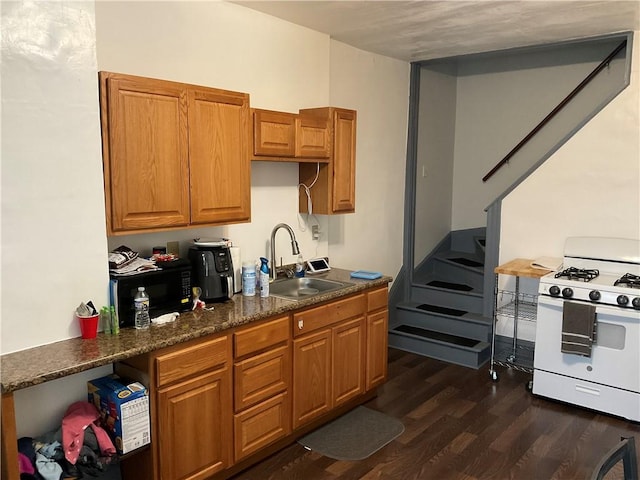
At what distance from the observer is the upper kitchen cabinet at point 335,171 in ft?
12.1

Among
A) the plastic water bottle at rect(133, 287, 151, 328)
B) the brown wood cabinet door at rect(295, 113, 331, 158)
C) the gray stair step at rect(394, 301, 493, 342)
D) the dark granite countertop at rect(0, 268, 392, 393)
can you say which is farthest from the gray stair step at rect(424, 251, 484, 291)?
the plastic water bottle at rect(133, 287, 151, 328)

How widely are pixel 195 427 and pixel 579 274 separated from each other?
9.22 ft

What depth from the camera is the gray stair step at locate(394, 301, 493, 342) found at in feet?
15.2

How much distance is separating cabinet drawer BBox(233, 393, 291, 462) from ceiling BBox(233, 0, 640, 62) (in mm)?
2380

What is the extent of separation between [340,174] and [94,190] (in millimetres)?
1856

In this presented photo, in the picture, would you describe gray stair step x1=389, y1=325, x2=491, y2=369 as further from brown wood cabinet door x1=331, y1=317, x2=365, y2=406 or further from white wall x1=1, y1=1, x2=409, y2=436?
white wall x1=1, y1=1, x2=409, y2=436

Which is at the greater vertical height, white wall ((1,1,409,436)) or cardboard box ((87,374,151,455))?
white wall ((1,1,409,436))

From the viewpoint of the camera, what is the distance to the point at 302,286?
12.2ft

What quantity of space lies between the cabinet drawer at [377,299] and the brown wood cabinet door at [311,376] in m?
0.46

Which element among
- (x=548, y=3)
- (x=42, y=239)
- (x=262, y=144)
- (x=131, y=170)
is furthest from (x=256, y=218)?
Result: (x=548, y=3)

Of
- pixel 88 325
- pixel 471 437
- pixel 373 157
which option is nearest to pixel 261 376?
pixel 88 325

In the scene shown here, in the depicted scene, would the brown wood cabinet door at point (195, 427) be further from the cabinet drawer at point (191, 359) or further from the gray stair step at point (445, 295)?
the gray stair step at point (445, 295)

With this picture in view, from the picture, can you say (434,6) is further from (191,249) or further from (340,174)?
(191,249)

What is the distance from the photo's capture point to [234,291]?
320cm
